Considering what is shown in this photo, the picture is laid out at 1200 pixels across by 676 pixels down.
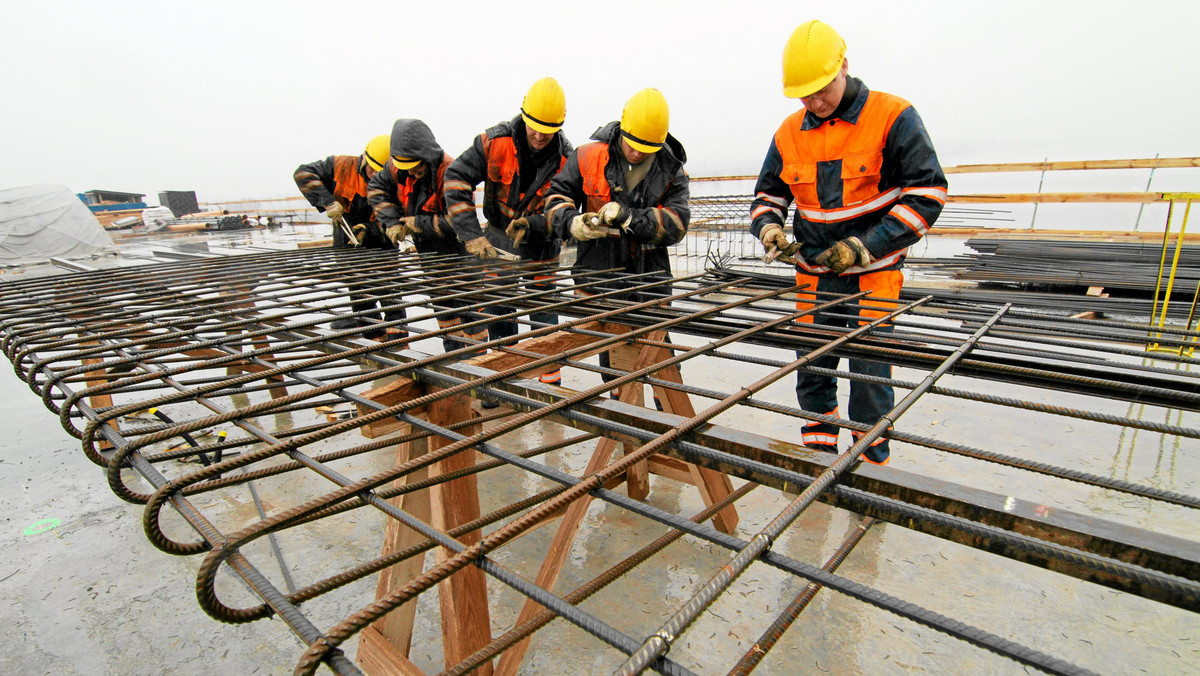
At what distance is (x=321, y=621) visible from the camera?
194cm

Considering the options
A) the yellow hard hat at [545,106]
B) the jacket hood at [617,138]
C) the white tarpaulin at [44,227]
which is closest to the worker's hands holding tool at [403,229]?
the yellow hard hat at [545,106]

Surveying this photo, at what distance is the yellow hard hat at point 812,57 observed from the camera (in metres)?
2.15

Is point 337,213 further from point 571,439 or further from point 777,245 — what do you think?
point 571,439

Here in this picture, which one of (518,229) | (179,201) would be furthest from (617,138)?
(179,201)

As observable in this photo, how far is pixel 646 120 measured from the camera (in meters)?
2.78

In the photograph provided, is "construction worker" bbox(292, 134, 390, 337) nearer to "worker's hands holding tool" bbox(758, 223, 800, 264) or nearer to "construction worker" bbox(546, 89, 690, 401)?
"construction worker" bbox(546, 89, 690, 401)

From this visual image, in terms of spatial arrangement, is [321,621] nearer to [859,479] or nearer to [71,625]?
[71,625]

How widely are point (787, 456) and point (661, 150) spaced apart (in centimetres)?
241

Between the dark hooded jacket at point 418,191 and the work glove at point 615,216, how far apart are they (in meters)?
1.73

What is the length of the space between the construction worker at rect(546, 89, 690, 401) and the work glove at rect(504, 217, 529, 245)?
18.9 inches

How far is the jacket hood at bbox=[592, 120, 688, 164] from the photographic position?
3.03 m

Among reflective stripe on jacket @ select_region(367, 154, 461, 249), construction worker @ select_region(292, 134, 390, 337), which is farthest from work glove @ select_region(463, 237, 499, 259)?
construction worker @ select_region(292, 134, 390, 337)

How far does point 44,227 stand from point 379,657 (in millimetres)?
15078

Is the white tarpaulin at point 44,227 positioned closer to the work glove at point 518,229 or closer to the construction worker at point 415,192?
the construction worker at point 415,192
